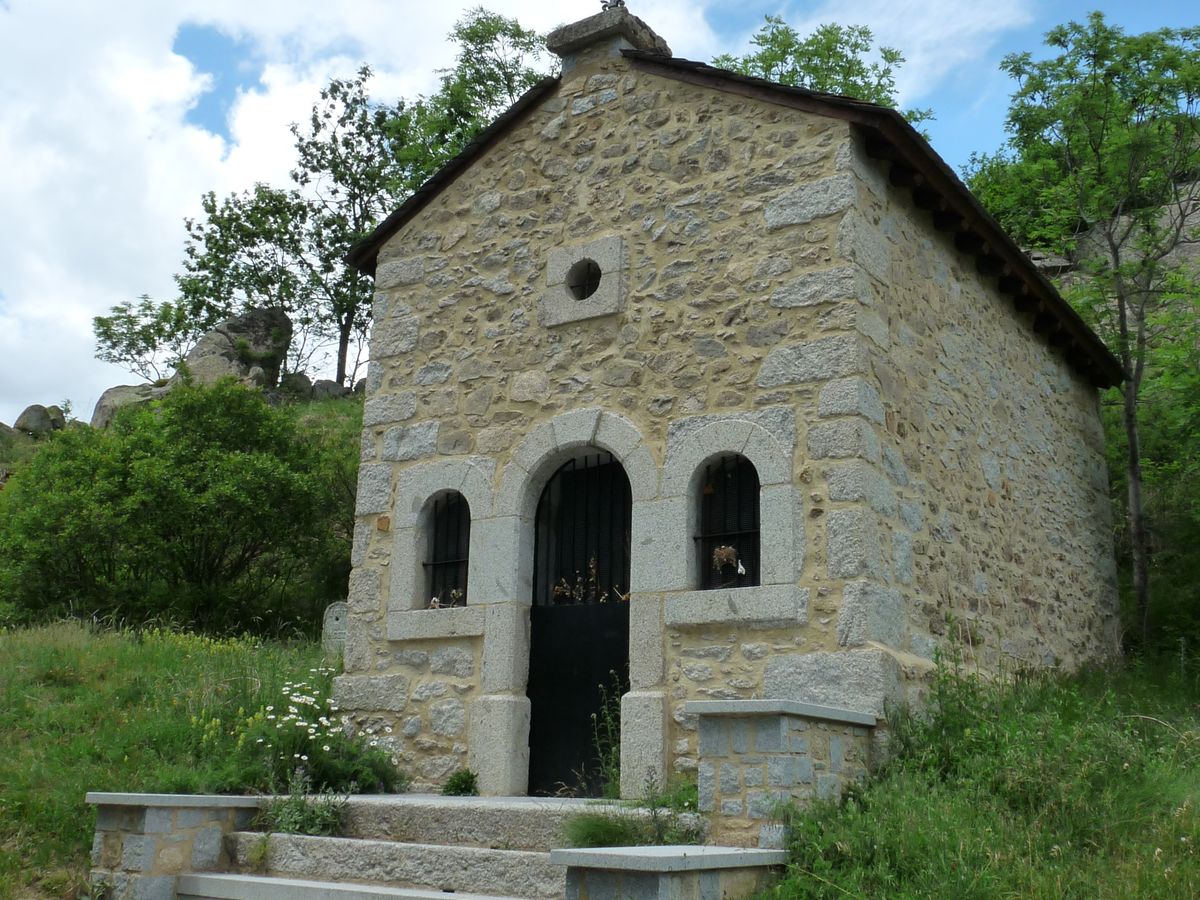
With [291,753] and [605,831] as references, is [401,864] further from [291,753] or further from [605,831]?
[291,753]

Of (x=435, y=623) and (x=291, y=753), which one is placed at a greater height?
(x=435, y=623)

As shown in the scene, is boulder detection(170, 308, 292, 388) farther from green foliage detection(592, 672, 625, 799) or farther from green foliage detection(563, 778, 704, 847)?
green foliage detection(563, 778, 704, 847)

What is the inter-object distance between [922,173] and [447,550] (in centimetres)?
427

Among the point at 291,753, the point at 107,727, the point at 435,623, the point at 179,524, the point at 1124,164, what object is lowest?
the point at 291,753

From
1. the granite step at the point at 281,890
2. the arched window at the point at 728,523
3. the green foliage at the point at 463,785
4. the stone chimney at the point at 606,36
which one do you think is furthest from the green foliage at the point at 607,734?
→ the stone chimney at the point at 606,36

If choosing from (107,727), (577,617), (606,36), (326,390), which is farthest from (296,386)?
(577,617)

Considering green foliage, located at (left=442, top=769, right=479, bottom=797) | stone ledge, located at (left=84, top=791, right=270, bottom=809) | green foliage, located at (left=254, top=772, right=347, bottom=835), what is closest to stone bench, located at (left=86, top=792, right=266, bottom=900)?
stone ledge, located at (left=84, top=791, right=270, bottom=809)

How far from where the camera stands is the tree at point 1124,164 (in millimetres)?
12516

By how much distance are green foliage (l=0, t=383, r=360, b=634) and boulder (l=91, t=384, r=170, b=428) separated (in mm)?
8585

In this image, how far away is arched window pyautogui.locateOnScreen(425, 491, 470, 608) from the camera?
8086 mm

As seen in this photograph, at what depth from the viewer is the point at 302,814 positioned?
21.6ft

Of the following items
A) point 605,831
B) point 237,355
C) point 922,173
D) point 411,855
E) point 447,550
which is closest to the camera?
point 605,831

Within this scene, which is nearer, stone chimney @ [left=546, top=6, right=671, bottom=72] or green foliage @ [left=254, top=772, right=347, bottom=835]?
green foliage @ [left=254, top=772, right=347, bottom=835]

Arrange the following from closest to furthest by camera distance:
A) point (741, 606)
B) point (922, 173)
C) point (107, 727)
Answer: point (741, 606), point (922, 173), point (107, 727)
